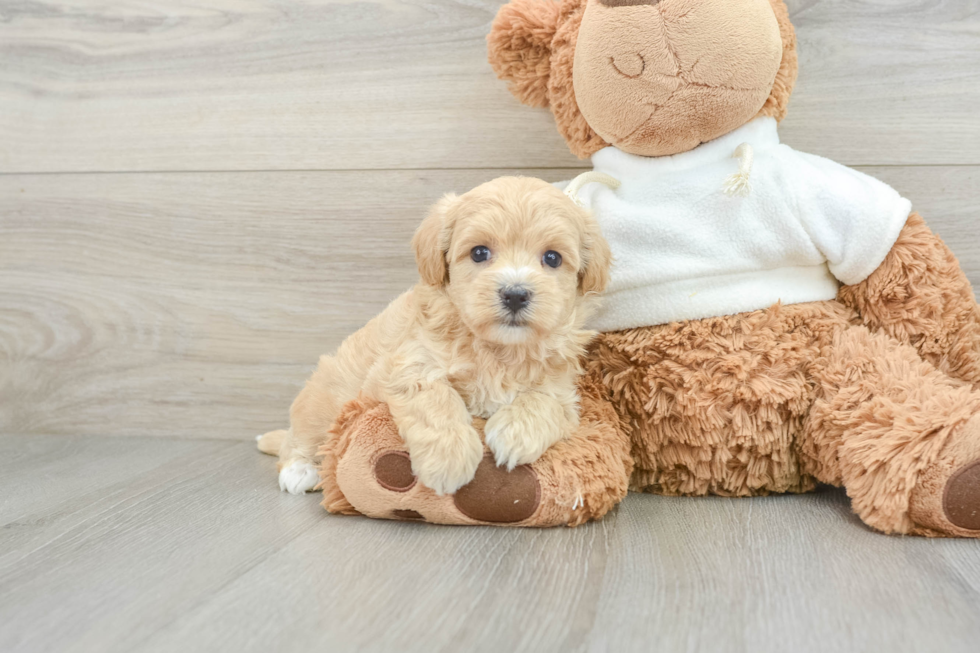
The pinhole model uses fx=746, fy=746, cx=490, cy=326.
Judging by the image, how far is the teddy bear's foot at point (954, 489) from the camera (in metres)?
0.98

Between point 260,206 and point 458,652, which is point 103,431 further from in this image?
point 458,652

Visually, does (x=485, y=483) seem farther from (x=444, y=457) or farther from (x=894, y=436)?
(x=894, y=436)

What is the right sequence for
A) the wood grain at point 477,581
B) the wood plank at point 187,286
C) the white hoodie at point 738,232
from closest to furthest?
the wood grain at point 477,581
the white hoodie at point 738,232
the wood plank at point 187,286

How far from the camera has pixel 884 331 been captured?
1236 mm

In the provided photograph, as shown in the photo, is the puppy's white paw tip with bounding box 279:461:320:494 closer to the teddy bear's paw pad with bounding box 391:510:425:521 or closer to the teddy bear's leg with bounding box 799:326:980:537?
the teddy bear's paw pad with bounding box 391:510:425:521

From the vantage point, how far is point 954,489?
98 cm

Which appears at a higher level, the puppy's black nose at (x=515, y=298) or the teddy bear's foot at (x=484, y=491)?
the puppy's black nose at (x=515, y=298)

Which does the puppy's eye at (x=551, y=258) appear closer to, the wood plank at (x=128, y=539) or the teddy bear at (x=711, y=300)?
the teddy bear at (x=711, y=300)

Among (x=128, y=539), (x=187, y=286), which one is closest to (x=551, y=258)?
(x=128, y=539)

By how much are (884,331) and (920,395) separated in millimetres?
178

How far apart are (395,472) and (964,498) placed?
77 centimetres

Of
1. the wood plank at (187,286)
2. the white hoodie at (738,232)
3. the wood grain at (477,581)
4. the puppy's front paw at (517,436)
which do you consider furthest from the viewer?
the wood plank at (187,286)

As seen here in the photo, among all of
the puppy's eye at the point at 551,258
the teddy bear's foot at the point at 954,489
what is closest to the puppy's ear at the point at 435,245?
the puppy's eye at the point at 551,258

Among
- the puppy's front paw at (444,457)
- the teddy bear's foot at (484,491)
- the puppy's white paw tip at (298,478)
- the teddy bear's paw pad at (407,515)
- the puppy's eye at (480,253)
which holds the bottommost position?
the puppy's white paw tip at (298,478)
